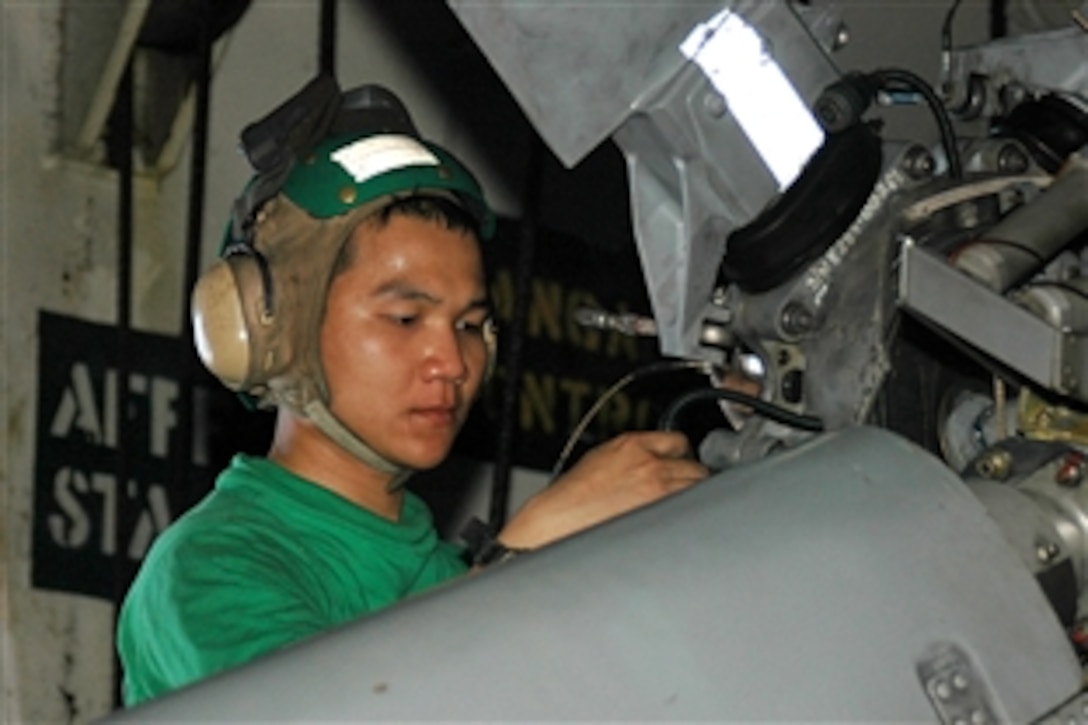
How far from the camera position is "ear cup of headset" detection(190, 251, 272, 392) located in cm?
204

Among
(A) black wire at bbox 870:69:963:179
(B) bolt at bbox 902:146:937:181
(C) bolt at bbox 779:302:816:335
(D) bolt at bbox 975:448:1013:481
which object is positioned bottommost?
(D) bolt at bbox 975:448:1013:481

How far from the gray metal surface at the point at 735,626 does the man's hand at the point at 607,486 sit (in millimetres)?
172

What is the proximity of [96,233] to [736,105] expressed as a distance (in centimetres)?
185

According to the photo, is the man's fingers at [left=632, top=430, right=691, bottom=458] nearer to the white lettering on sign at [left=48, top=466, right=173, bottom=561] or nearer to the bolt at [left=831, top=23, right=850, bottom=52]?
the bolt at [left=831, top=23, right=850, bottom=52]

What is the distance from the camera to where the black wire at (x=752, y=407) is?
1892 millimetres

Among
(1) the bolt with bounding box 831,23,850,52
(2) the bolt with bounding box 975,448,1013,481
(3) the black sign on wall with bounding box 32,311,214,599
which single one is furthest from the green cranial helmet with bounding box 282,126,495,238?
(3) the black sign on wall with bounding box 32,311,214,599

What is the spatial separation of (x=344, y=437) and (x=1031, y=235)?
2.15ft

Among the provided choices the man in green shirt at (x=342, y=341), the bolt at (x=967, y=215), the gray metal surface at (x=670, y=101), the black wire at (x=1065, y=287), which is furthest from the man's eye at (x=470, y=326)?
the black wire at (x=1065, y=287)

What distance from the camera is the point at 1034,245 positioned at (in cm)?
175

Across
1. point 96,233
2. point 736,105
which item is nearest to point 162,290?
point 96,233

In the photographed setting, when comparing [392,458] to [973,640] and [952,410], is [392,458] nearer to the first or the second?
[952,410]

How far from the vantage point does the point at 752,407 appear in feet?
6.29

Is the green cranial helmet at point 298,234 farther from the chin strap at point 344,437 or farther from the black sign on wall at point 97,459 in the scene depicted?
the black sign on wall at point 97,459

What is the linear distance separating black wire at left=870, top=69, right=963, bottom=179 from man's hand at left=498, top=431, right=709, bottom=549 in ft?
1.11
